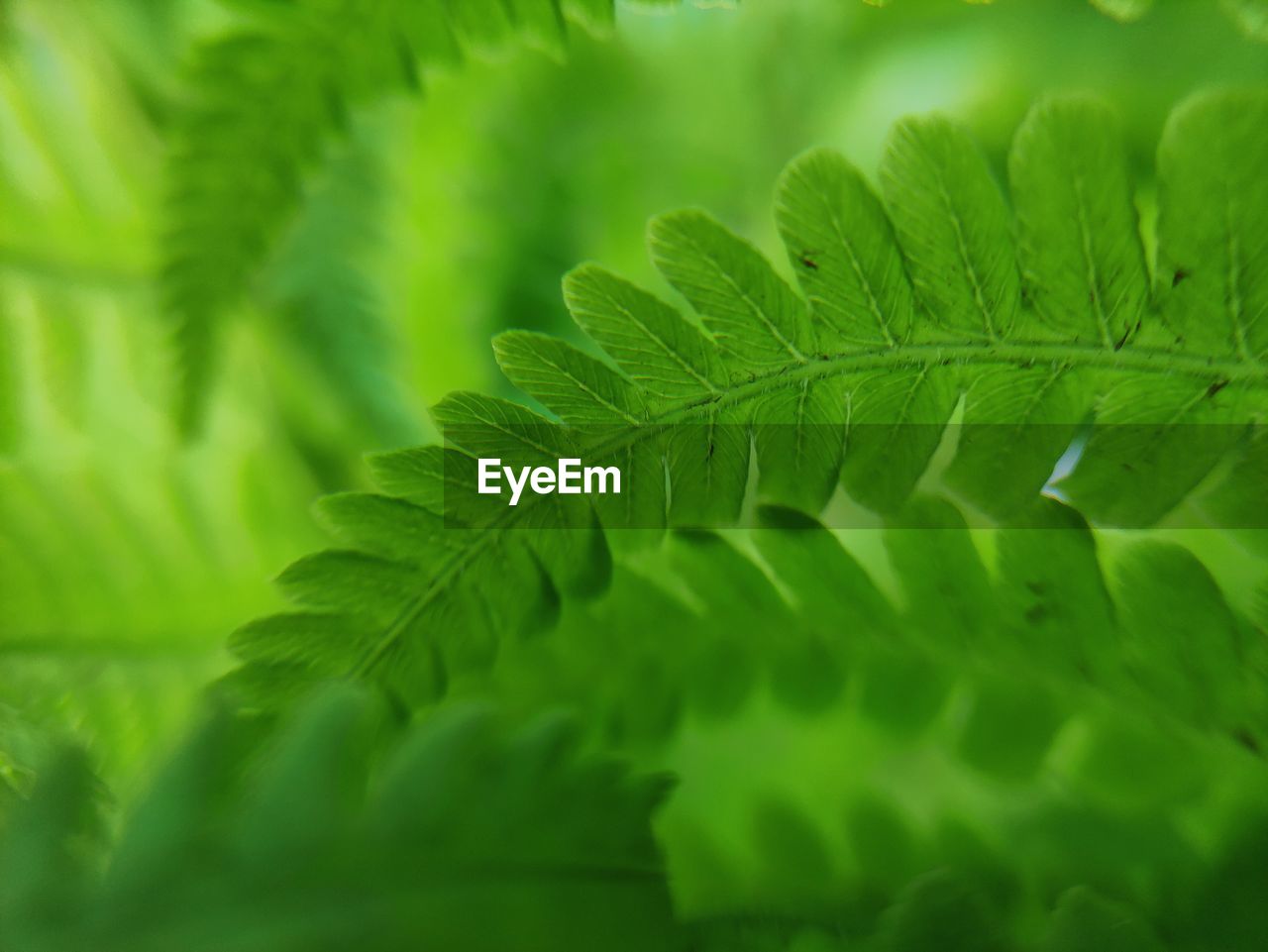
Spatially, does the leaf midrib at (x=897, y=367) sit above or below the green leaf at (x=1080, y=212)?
below

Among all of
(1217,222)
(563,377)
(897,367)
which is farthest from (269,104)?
(1217,222)

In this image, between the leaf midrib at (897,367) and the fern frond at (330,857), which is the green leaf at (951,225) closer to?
the leaf midrib at (897,367)

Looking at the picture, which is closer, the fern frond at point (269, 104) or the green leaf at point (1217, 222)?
the green leaf at point (1217, 222)

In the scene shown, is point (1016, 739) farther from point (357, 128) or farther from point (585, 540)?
point (357, 128)

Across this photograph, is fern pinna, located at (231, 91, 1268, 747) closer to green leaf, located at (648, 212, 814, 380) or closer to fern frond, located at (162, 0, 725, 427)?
green leaf, located at (648, 212, 814, 380)

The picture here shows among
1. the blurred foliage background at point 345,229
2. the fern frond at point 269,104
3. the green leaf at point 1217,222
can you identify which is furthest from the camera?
the blurred foliage background at point 345,229

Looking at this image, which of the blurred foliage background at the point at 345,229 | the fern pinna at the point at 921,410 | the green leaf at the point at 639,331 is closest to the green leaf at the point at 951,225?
the fern pinna at the point at 921,410

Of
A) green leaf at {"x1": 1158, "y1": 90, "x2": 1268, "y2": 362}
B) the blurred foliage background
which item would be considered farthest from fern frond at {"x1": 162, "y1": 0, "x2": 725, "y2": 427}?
green leaf at {"x1": 1158, "y1": 90, "x2": 1268, "y2": 362}
